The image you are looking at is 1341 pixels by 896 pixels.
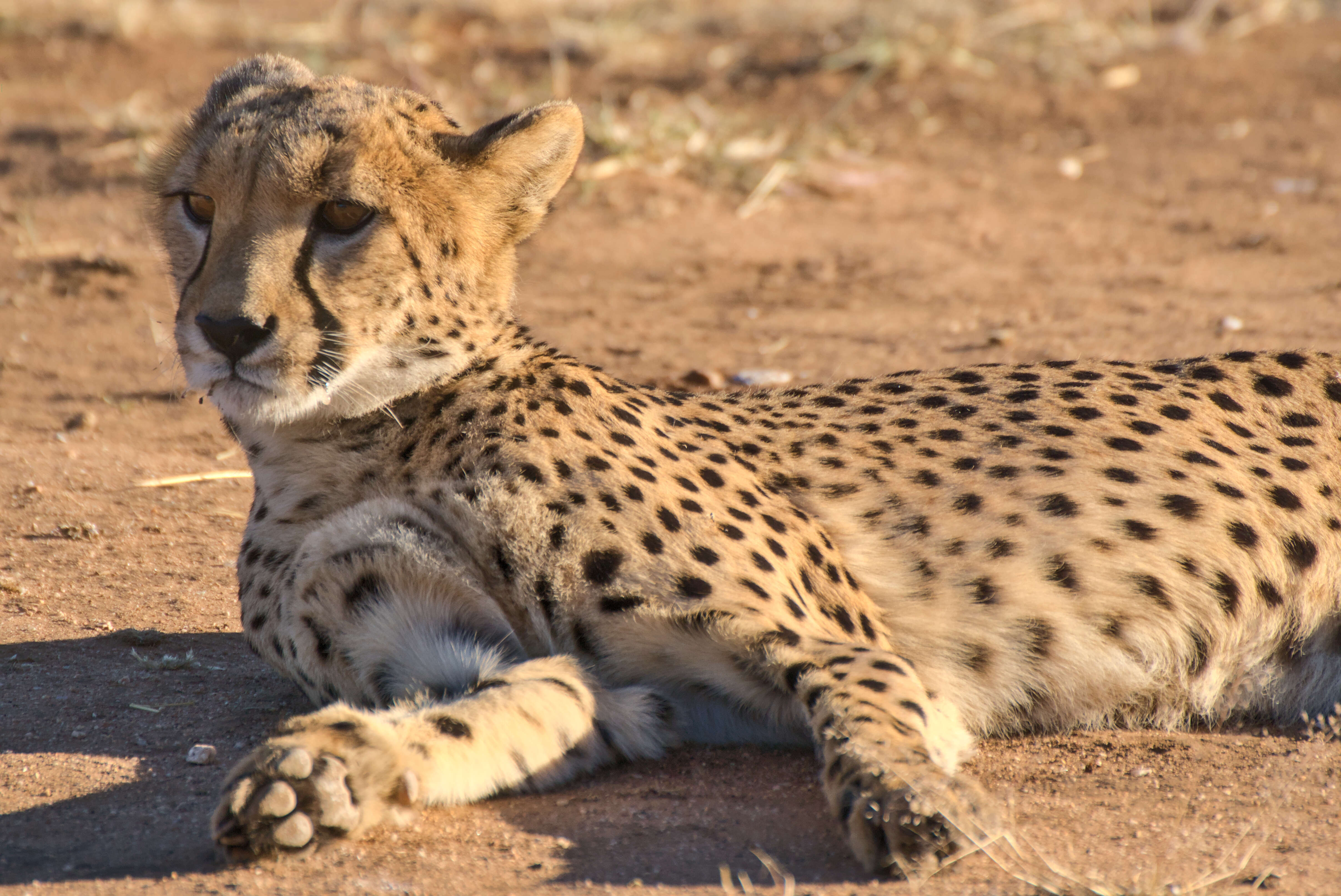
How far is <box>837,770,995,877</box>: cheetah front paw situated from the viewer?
218 centimetres

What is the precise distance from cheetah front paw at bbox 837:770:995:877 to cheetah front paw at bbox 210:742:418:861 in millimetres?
764

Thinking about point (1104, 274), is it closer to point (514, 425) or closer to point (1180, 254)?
point (1180, 254)

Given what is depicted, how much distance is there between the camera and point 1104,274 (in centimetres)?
602

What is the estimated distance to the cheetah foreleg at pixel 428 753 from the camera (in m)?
2.19

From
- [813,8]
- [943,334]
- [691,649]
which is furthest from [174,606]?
[813,8]

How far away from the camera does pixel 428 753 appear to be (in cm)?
240

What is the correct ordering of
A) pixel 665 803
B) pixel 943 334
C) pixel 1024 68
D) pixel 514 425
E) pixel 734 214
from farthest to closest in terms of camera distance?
pixel 1024 68 → pixel 734 214 → pixel 943 334 → pixel 514 425 → pixel 665 803

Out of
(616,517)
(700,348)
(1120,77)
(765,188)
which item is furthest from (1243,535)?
(1120,77)

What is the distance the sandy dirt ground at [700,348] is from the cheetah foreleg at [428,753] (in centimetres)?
5

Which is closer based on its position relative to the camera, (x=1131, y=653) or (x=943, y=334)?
(x=1131, y=653)

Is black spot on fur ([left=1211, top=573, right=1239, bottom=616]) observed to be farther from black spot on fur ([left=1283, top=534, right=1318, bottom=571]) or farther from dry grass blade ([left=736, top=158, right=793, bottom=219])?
dry grass blade ([left=736, top=158, right=793, bottom=219])

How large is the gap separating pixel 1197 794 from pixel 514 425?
4.62 ft

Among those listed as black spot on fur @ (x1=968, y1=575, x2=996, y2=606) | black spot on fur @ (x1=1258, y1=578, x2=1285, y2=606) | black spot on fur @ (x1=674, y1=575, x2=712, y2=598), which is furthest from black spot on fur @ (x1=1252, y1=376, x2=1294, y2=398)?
black spot on fur @ (x1=674, y1=575, x2=712, y2=598)

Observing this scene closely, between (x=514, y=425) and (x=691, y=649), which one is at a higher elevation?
(x=514, y=425)
